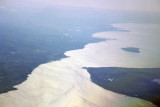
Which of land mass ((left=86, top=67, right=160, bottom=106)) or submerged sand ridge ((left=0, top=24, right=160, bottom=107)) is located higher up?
submerged sand ridge ((left=0, top=24, right=160, bottom=107))

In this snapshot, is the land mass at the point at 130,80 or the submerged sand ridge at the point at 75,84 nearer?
the submerged sand ridge at the point at 75,84

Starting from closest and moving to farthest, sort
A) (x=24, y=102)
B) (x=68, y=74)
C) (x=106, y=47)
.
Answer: (x=24, y=102)
(x=68, y=74)
(x=106, y=47)

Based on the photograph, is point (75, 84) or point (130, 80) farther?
point (130, 80)

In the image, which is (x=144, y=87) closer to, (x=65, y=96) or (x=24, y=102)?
(x=65, y=96)

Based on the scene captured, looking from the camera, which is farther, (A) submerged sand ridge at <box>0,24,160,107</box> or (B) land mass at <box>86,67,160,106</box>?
(B) land mass at <box>86,67,160,106</box>

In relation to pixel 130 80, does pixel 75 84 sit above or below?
above

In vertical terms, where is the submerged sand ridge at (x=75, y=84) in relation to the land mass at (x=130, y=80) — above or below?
above

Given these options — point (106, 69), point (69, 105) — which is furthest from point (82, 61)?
Result: point (69, 105)

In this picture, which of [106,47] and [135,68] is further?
[106,47]
